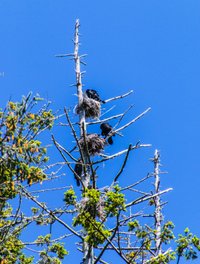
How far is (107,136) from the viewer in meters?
11.4

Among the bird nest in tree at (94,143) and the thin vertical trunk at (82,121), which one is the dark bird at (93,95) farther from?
the bird nest in tree at (94,143)

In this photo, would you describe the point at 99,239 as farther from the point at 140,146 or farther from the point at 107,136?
the point at 107,136

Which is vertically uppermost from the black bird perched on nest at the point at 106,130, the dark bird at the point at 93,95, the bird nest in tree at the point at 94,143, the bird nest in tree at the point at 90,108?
the dark bird at the point at 93,95

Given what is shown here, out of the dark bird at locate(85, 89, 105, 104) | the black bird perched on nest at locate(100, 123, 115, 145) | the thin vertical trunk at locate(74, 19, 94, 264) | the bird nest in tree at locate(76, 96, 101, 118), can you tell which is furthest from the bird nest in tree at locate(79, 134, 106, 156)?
the dark bird at locate(85, 89, 105, 104)

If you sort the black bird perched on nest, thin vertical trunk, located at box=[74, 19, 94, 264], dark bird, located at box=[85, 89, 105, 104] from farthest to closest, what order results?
dark bird, located at box=[85, 89, 105, 104]
the black bird perched on nest
thin vertical trunk, located at box=[74, 19, 94, 264]

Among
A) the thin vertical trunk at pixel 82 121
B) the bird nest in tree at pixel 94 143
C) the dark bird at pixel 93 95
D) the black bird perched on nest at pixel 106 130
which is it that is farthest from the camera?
the dark bird at pixel 93 95

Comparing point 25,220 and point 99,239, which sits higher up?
point 25,220

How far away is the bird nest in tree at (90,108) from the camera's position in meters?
11.8

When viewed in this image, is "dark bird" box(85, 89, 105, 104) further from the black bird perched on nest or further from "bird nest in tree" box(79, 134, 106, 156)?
"bird nest in tree" box(79, 134, 106, 156)

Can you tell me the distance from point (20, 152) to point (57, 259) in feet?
11.1

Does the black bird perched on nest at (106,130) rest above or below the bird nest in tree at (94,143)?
above

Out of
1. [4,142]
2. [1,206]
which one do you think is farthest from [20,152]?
[1,206]

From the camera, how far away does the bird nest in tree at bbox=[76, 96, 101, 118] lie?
38.6 ft

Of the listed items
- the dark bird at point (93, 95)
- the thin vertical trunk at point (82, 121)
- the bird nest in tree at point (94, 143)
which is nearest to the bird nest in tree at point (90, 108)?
the thin vertical trunk at point (82, 121)
